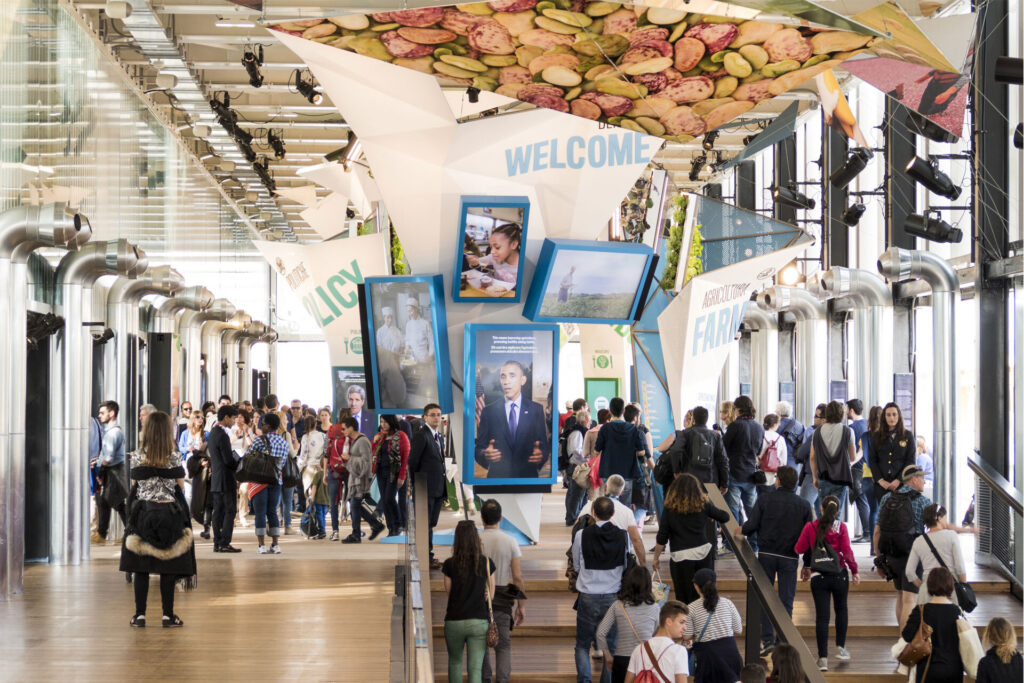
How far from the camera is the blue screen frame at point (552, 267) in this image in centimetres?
1034

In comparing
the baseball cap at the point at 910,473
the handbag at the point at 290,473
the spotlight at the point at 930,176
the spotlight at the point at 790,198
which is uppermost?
the spotlight at the point at 790,198

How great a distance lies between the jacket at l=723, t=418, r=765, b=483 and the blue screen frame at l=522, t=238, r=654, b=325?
4.29ft

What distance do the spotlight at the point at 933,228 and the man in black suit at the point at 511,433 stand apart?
443 centimetres

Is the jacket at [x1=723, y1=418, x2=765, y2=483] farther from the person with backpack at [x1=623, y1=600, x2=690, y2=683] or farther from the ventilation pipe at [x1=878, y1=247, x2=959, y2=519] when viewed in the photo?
the person with backpack at [x1=623, y1=600, x2=690, y2=683]

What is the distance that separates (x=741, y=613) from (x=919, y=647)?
108 inches

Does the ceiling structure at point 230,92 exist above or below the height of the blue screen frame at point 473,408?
above

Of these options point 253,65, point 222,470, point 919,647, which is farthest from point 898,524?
point 253,65

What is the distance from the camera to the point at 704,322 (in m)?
12.3

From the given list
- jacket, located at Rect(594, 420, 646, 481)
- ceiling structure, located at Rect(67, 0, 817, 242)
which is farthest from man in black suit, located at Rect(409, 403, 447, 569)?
ceiling structure, located at Rect(67, 0, 817, 242)

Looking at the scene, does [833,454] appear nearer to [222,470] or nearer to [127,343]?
[222,470]

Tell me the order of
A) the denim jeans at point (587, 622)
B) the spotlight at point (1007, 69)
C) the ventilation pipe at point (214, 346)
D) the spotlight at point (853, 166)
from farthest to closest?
the ventilation pipe at point (214, 346) → the spotlight at point (853, 166) → the denim jeans at point (587, 622) → the spotlight at point (1007, 69)

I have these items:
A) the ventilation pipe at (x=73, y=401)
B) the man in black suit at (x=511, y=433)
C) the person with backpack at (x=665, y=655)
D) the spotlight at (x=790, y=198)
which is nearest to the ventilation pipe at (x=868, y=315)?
the spotlight at (x=790, y=198)

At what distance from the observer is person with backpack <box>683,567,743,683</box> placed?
7176 mm

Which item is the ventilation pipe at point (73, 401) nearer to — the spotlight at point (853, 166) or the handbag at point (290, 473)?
the handbag at point (290, 473)
